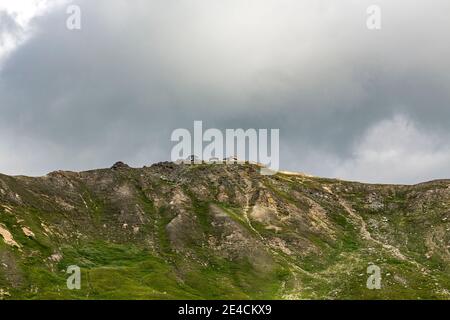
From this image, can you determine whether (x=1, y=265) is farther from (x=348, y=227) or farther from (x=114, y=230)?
(x=348, y=227)

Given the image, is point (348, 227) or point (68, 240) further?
point (348, 227)

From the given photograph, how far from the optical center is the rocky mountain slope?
443ft

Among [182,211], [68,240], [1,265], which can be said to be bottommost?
[1,265]

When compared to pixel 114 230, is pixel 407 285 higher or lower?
lower

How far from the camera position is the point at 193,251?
169m

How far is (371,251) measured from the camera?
172500 millimetres

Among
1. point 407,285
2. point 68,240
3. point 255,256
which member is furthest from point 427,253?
point 68,240

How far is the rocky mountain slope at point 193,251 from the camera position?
443 ft

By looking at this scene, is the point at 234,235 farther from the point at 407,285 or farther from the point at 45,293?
the point at 45,293

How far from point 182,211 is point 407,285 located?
86031 millimetres
